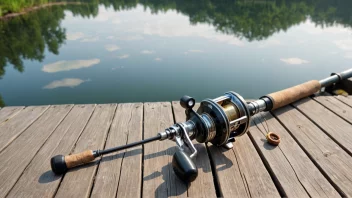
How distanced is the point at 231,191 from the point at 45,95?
6.96 meters

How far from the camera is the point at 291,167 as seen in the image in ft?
6.68

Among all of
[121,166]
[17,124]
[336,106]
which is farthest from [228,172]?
[17,124]

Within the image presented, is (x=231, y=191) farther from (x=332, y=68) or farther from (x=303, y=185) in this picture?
(x=332, y=68)

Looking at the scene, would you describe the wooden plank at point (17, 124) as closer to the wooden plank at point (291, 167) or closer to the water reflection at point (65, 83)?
the wooden plank at point (291, 167)

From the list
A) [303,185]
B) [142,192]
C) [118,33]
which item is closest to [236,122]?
[303,185]

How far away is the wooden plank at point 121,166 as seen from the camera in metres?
1.81

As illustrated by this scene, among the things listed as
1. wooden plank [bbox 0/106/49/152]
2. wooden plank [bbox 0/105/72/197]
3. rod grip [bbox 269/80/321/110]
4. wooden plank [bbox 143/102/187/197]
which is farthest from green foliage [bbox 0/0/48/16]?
rod grip [bbox 269/80/321/110]

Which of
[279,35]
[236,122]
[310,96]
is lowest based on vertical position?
[279,35]

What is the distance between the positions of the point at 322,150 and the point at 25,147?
2.46 meters

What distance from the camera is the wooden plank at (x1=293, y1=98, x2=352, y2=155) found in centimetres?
239

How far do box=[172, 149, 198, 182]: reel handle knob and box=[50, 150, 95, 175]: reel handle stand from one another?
0.65 metres

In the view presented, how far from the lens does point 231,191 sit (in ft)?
5.93

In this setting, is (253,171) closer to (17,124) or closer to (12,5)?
(17,124)

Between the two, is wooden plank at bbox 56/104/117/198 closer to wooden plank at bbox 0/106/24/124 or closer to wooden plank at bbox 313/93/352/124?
wooden plank at bbox 0/106/24/124
